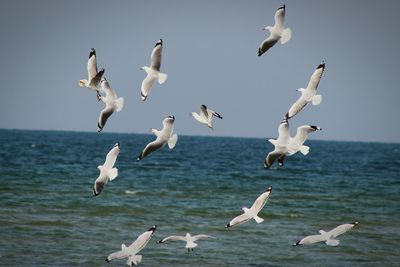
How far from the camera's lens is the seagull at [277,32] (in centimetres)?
1405

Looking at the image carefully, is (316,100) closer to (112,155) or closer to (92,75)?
(112,155)

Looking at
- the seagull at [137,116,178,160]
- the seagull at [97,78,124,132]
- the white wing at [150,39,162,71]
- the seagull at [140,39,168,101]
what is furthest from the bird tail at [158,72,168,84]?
the seagull at [97,78,124,132]

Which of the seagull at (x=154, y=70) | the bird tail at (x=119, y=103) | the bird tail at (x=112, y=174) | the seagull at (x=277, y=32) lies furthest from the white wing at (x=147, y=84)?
the seagull at (x=277, y=32)

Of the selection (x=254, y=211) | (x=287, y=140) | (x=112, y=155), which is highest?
(x=287, y=140)

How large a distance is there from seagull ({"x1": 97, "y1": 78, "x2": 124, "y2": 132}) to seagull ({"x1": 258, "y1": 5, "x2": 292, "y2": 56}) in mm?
2651

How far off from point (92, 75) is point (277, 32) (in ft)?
10.8

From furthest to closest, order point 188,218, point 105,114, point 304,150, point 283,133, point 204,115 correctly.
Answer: point 188,218, point 204,115, point 105,114, point 283,133, point 304,150

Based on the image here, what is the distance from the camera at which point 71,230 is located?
22.5m

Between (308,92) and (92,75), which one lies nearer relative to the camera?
(308,92)

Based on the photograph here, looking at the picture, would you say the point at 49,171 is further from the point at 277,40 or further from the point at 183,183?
the point at 277,40

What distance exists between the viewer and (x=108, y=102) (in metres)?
14.4

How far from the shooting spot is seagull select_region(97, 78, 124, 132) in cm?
1431

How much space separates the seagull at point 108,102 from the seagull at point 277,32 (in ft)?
8.70

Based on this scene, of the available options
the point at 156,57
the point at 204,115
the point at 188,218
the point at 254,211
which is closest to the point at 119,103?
the point at 156,57
